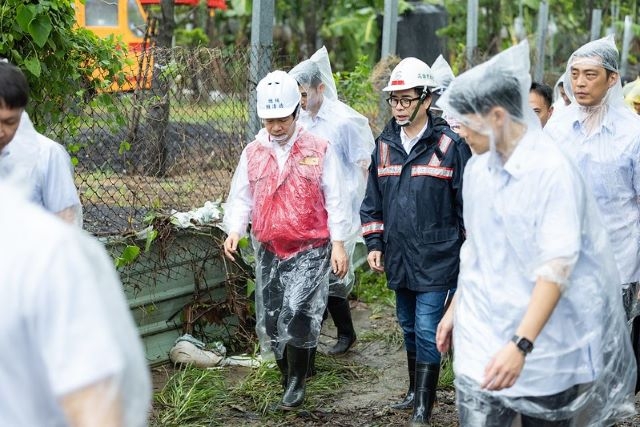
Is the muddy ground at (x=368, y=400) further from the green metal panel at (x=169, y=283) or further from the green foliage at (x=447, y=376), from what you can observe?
the green metal panel at (x=169, y=283)

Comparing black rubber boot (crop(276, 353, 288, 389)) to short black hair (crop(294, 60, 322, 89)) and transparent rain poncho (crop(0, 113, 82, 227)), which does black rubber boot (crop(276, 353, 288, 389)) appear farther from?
A: transparent rain poncho (crop(0, 113, 82, 227))

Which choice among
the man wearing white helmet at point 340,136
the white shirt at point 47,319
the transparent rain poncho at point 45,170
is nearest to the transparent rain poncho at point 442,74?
the man wearing white helmet at point 340,136

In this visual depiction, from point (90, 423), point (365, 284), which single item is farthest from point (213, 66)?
point (90, 423)

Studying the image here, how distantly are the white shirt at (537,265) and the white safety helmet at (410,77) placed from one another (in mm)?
1750

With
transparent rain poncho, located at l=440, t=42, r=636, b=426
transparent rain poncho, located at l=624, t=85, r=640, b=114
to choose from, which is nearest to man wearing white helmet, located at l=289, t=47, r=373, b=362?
transparent rain poncho, located at l=624, t=85, r=640, b=114

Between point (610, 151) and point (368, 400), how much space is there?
6.21ft

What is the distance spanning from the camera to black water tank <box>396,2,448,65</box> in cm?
1131

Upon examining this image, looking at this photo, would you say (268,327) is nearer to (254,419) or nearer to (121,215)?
(254,419)

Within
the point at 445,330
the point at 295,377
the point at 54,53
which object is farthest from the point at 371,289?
the point at 445,330

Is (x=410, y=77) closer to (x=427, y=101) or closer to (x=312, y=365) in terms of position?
(x=427, y=101)

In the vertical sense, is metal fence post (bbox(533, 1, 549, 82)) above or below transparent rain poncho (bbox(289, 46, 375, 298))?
above

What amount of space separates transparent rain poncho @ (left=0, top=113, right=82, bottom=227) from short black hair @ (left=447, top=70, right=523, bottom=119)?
4.62 feet

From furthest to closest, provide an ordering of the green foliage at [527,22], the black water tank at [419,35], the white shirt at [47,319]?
the green foliage at [527,22], the black water tank at [419,35], the white shirt at [47,319]

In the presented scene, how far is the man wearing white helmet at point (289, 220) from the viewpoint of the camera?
209 inches
